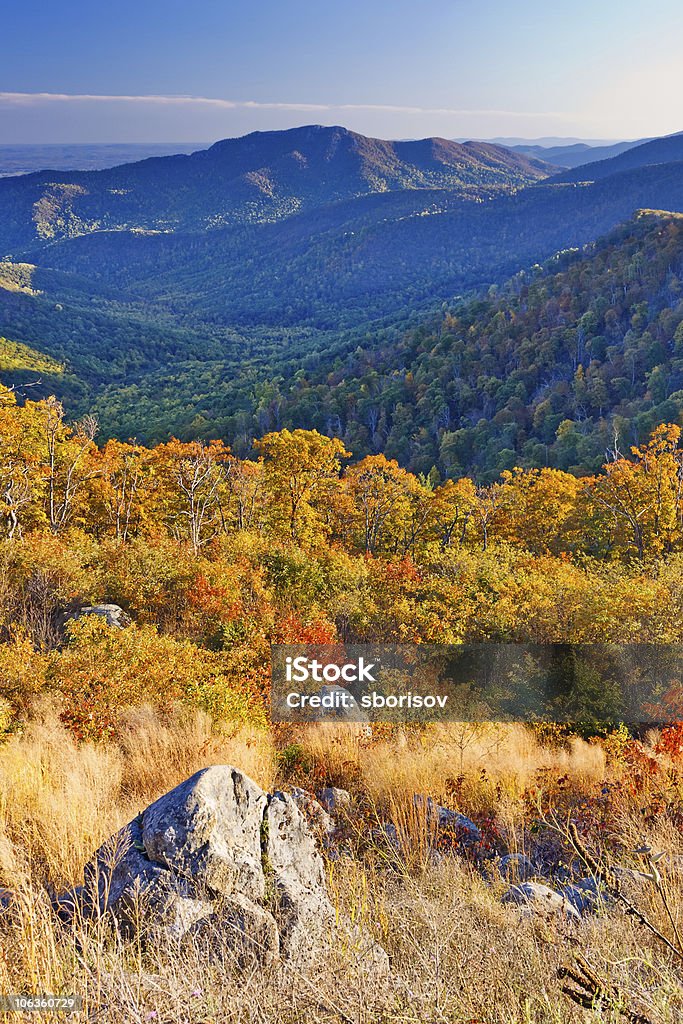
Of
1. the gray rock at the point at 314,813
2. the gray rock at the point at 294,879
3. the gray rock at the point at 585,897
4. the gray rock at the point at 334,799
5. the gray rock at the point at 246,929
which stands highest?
the gray rock at the point at 246,929

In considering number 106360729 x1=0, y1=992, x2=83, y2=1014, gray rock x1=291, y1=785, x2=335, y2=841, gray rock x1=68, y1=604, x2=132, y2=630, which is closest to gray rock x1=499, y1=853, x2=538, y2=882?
gray rock x1=291, y1=785, x2=335, y2=841

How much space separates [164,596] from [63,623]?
1982 millimetres

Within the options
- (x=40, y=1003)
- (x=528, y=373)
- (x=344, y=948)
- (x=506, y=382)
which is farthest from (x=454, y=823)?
(x=528, y=373)

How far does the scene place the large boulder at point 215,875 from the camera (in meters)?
3.14

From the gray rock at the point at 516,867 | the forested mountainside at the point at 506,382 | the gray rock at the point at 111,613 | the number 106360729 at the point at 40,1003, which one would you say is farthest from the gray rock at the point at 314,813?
the forested mountainside at the point at 506,382

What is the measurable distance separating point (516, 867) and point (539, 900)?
767 millimetres

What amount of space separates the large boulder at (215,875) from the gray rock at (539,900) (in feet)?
3.92

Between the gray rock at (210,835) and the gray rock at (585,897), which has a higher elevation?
the gray rock at (210,835)

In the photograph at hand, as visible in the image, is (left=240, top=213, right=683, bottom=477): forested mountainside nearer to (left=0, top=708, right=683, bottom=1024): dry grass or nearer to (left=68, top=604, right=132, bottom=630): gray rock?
(left=68, top=604, right=132, bottom=630): gray rock

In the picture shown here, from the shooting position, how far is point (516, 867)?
14.5ft

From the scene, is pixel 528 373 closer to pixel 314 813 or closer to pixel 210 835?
pixel 314 813

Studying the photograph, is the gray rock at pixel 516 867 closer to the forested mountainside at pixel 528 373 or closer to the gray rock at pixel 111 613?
the gray rock at pixel 111 613

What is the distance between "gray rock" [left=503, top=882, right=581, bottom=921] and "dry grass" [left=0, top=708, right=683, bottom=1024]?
9 cm

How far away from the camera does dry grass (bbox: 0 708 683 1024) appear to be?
2475 millimetres
